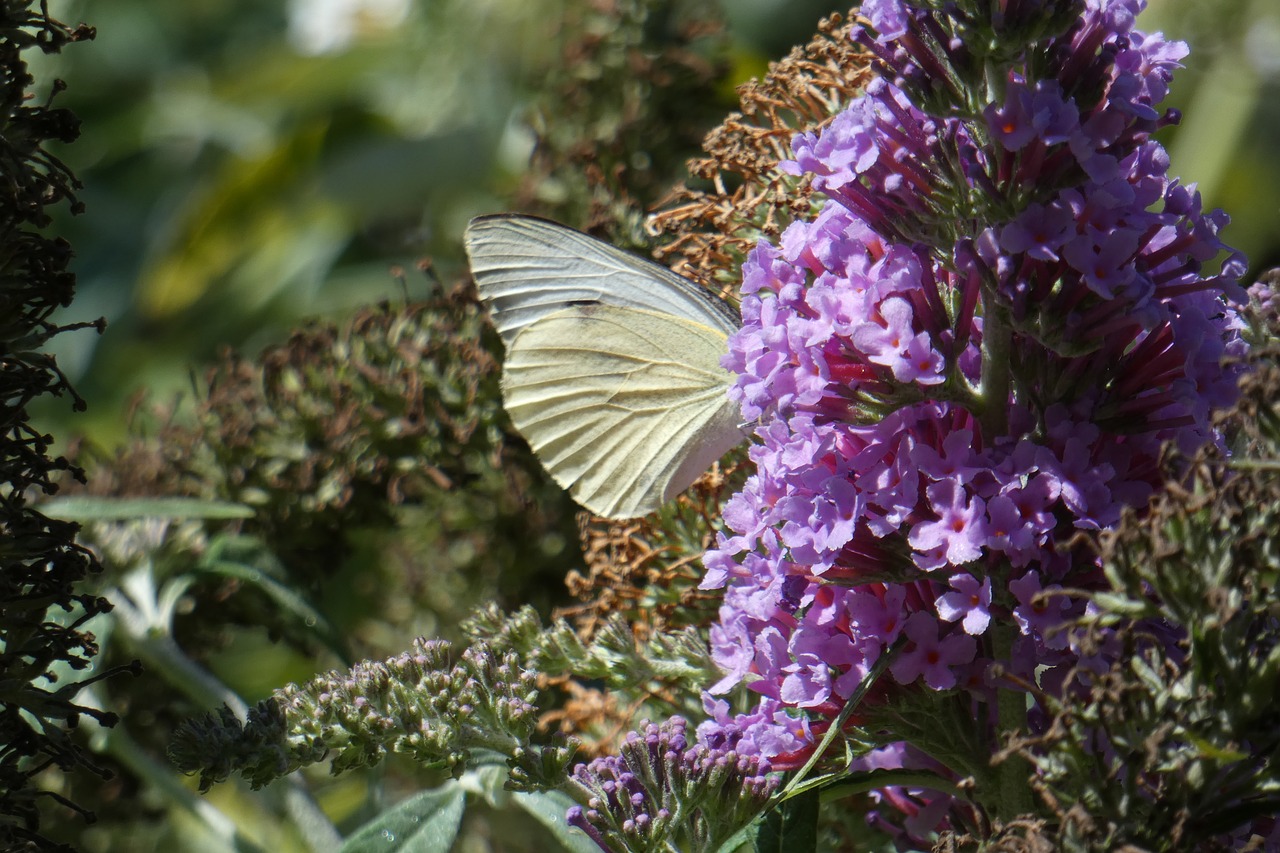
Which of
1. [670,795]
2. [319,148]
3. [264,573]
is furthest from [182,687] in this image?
[319,148]

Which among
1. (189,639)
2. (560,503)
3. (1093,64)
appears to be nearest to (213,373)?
(189,639)

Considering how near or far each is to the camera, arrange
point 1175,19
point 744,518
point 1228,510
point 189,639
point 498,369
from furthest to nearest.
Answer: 1. point 1175,19
2. point 189,639
3. point 498,369
4. point 744,518
5. point 1228,510

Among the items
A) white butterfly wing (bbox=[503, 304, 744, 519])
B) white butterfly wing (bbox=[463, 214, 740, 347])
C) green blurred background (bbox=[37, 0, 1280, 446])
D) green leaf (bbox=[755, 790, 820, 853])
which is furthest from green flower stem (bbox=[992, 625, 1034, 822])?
green blurred background (bbox=[37, 0, 1280, 446])

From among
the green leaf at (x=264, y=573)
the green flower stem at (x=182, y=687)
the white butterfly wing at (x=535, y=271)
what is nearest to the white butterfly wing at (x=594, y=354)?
the white butterfly wing at (x=535, y=271)

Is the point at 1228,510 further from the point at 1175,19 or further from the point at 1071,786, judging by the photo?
the point at 1175,19

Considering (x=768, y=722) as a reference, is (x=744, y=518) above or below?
above

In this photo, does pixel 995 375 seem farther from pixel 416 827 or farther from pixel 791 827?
pixel 416 827
